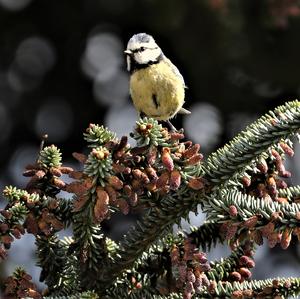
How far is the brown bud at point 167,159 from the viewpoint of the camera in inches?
76.3

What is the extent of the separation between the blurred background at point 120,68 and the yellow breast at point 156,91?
1737mm

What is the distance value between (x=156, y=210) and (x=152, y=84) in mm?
1441

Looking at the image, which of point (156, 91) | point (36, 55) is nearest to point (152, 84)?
point (156, 91)

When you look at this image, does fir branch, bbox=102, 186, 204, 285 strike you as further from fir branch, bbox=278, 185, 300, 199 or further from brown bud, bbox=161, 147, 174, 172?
fir branch, bbox=278, 185, 300, 199

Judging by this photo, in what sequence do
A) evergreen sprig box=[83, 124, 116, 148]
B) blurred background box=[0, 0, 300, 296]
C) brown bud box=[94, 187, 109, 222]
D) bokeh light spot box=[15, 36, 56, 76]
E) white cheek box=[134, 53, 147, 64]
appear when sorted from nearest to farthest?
brown bud box=[94, 187, 109, 222] < evergreen sprig box=[83, 124, 116, 148] < white cheek box=[134, 53, 147, 64] < blurred background box=[0, 0, 300, 296] < bokeh light spot box=[15, 36, 56, 76]

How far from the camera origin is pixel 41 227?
2.00 meters

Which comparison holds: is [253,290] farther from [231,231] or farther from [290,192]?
[290,192]

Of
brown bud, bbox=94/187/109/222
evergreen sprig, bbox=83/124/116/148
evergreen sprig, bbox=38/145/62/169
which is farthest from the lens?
evergreen sprig, bbox=38/145/62/169

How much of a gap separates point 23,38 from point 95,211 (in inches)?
191

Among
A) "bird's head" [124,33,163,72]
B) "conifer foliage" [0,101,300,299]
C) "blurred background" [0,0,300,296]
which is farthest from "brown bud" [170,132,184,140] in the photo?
"blurred background" [0,0,300,296]

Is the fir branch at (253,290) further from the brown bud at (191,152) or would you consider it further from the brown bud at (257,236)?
the brown bud at (191,152)

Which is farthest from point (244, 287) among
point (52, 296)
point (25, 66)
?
point (25, 66)

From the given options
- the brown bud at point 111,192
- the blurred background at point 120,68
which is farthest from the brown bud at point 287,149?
the blurred background at point 120,68

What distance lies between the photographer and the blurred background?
5.41 meters
